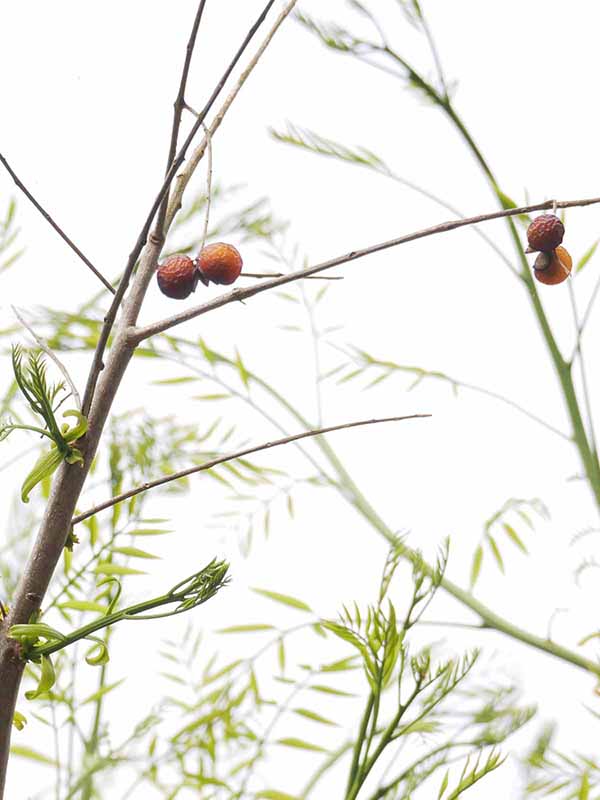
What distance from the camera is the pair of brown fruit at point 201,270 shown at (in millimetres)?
260

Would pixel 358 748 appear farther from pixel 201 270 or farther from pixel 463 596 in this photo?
pixel 463 596

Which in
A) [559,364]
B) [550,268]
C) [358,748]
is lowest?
[358,748]

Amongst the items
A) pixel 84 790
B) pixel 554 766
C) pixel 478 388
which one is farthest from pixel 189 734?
pixel 478 388

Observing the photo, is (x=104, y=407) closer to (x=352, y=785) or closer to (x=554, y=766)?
(x=352, y=785)

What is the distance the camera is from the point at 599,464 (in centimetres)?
55

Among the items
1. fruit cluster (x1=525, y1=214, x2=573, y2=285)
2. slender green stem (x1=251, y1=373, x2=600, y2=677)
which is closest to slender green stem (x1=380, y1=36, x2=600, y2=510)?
slender green stem (x1=251, y1=373, x2=600, y2=677)

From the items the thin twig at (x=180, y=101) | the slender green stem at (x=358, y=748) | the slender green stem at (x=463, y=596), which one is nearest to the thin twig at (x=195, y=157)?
the thin twig at (x=180, y=101)

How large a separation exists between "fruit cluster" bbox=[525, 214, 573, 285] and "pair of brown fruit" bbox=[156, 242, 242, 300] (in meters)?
0.08

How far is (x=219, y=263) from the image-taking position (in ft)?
0.85

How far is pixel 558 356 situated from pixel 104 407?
37 cm

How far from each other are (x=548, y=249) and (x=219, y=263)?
9 cm

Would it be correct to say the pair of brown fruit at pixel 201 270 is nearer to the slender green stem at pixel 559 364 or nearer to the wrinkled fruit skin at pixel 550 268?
the wrinkled fruit skin at pixel 550 268

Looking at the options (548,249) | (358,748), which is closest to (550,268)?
(548,249)

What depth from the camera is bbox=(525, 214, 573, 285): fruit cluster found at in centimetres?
27
